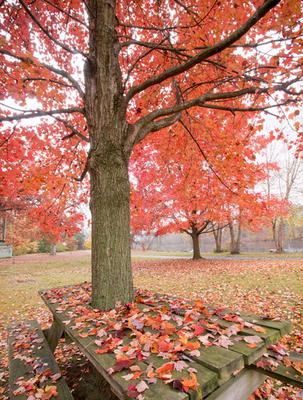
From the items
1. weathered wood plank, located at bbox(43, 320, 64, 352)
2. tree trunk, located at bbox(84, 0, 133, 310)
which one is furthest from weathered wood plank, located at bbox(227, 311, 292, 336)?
weathered wood plank, located at bbox(43, 320, 64, 352)

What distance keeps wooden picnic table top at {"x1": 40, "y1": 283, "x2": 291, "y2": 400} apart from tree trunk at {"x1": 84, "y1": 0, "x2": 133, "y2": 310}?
1.20 ft

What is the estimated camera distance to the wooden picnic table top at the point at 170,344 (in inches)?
60.7

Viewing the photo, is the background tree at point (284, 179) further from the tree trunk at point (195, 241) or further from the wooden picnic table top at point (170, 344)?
the wooden picnic table top at point (170, 344)

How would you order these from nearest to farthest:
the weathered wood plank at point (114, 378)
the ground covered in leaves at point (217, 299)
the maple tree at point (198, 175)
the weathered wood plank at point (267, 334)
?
1. the weathered wood plank at point (114, 378)
2. the weathered wood plank at point (267, 334)
3. the ground covered in leaves at point (217, 299)
4. the maple tree at point (198, 175)

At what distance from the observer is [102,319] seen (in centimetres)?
275

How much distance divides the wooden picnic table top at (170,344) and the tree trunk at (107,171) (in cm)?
37

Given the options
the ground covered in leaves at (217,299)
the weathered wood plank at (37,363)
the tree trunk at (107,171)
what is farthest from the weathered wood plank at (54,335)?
the tree trunk at (107,171)

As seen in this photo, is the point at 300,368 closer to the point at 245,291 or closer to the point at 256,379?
the point at 256,379

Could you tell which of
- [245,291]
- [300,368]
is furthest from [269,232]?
[300,368]

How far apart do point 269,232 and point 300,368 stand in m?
31.5

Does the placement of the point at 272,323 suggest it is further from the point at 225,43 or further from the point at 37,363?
the point at 225,43

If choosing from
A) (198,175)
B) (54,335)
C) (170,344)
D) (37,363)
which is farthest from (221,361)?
(198,175)

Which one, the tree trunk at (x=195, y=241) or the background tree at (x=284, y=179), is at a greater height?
the background tree at (x=284, y=179)

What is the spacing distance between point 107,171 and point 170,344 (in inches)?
81.4
